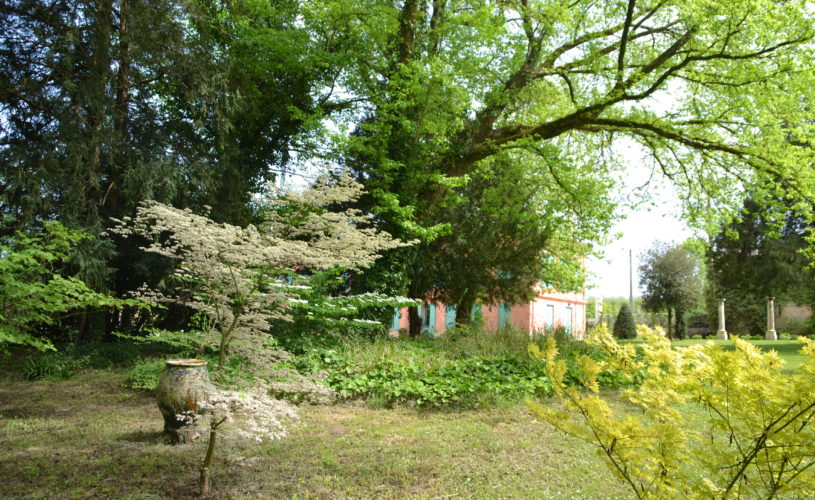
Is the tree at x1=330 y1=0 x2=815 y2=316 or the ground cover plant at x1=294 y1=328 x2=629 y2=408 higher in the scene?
the tree at x1=330 y1=0 x2=815 y2=316

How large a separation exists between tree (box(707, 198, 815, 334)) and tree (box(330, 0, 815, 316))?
6.40 meters

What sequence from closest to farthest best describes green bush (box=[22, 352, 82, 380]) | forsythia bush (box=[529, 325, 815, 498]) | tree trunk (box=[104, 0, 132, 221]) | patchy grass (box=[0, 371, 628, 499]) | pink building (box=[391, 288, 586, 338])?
forsythia bush (box=[529, 325, 815, 498]) < patchy grass (box=[0, 371, 628, 499]) < green bush (box=[22, 352, 82, 380]) < tree trunk (box=[104, 0, 132, 221]) < pink building (box=[391, 288, 586, 338])

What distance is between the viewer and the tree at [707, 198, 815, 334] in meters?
17.8

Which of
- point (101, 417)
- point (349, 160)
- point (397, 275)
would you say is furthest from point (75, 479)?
point (349, 160)

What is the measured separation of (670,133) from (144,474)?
38.5ft

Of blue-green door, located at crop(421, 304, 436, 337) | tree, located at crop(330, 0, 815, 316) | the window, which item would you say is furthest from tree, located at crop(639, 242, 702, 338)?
tree, located at crop(330, 0, 815, 316)

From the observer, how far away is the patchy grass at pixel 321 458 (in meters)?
3.57

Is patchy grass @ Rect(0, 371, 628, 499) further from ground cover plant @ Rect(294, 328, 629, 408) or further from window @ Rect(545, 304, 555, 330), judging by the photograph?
window @ Rect(545, 304, 555, 330)

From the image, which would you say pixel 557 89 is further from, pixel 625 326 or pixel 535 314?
pixel 625 326

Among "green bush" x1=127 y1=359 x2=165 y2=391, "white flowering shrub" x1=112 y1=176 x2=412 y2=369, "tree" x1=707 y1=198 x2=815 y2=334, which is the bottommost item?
"green bush" x1=127 y1=359 x2=165 y2=391

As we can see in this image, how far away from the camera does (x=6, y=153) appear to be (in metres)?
7.59

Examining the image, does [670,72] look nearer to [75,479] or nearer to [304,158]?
[304,158]

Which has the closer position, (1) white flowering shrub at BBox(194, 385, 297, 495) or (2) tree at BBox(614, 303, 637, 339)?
(1) white flowering shrub at BBox(194, 385, 297, 495)

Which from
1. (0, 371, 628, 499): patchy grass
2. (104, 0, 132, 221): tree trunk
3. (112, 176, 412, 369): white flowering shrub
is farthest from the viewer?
(104, 0, 132, 221): tree trunk
